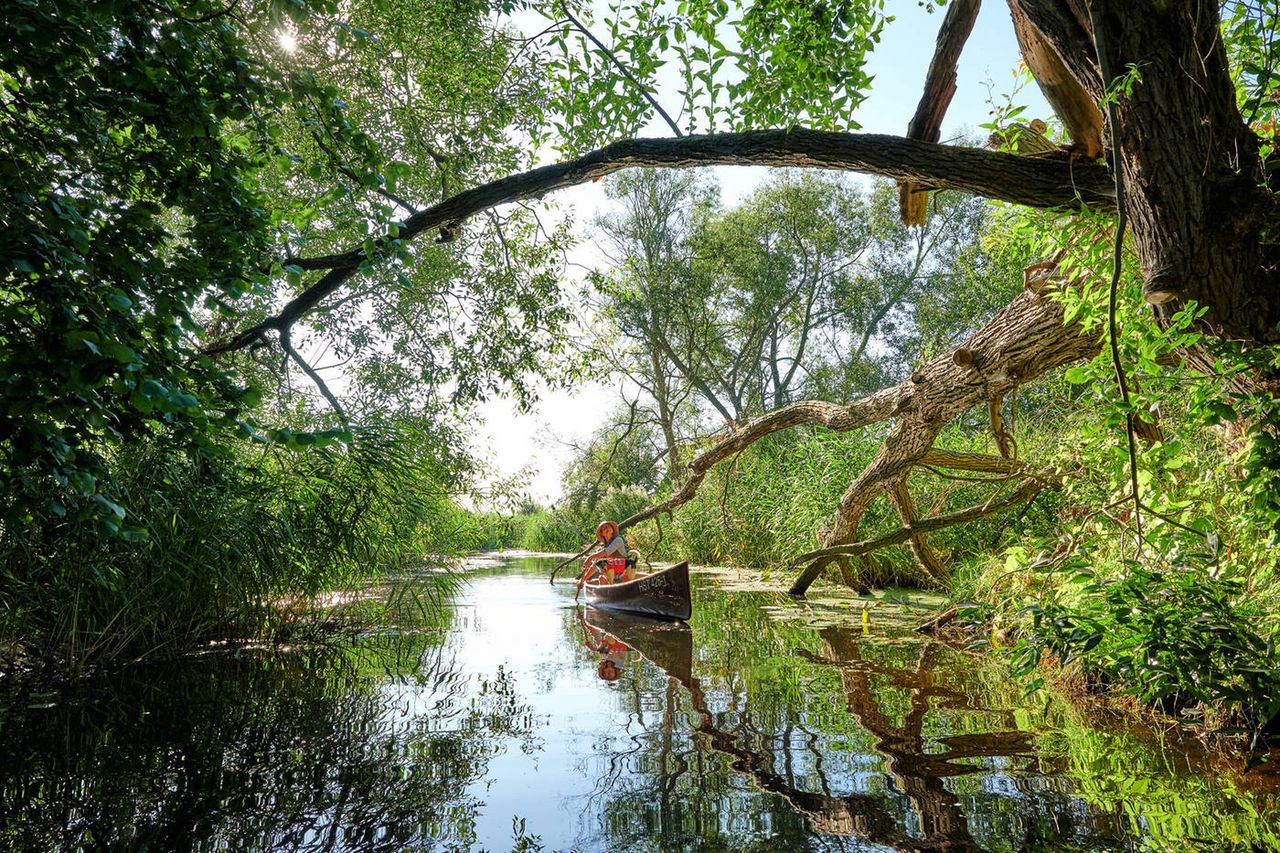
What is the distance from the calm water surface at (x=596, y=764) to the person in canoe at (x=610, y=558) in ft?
14.0

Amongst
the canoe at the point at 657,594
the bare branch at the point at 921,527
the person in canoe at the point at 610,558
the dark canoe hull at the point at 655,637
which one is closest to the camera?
the bare branch at the point at 921,527

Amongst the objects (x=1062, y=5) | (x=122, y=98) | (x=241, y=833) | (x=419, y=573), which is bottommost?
(x=241, y=833)

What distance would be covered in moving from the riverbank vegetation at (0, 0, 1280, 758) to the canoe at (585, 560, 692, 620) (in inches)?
34.9

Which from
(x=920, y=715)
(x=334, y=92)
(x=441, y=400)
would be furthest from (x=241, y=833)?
(x=441, y=400)

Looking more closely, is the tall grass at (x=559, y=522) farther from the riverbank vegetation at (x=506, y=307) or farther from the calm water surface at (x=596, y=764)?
the calm water surface at (x=596, y=764)

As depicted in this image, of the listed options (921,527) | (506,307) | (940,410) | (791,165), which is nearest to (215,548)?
(506,307)

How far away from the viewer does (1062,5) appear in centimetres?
306

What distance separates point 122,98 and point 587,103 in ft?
9.24

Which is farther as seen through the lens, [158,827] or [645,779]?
[645,779]

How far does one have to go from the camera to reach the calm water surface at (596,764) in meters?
2.48

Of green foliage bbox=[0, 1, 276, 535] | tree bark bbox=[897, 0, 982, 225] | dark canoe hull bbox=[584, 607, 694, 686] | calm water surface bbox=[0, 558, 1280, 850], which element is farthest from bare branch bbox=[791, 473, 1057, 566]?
green foliage bbox=[0, 1, 276, 535]

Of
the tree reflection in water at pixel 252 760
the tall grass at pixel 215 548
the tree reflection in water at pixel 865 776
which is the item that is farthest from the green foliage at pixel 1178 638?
the tall grass at pixel 215 548

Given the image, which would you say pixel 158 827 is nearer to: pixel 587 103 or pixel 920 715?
pixel 920 715

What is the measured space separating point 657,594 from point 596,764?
5312 millimetres
